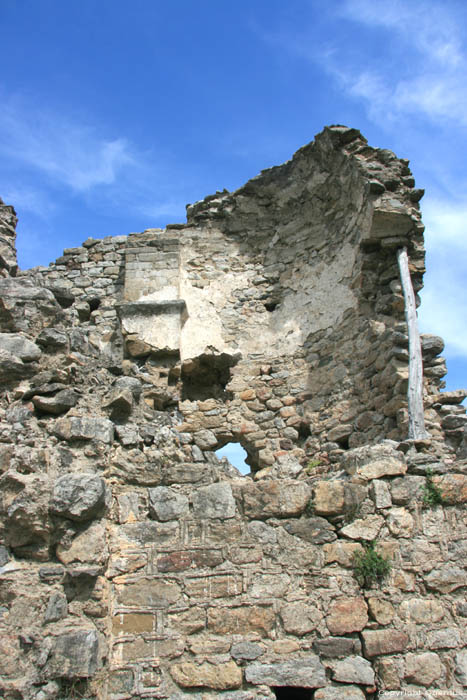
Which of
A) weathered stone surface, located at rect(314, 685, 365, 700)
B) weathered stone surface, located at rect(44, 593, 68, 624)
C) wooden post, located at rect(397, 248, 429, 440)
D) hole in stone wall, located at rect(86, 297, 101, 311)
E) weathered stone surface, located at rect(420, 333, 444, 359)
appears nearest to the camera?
weathered stone surface, located at rect(44, 593, 68, 624)

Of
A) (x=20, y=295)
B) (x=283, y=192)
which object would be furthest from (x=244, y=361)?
(x=20, y=295)

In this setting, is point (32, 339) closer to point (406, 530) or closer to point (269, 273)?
point (406, 530)

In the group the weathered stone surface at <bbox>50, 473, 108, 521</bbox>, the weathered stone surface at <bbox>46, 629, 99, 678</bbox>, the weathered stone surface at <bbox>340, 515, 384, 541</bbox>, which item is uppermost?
the weathered stone surface at <bbox>50, 473, 108, 521</bbox>

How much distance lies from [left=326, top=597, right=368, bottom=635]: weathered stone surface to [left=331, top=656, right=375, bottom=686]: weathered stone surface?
6.3 inches

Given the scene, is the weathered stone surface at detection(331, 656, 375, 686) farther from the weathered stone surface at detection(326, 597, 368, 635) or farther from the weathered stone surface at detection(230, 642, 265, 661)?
the weathered stone surface at detection(230, 642, 265, 661)

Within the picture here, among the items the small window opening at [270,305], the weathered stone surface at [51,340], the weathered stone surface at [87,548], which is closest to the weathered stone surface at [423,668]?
the weathered stone surface at [87,548]

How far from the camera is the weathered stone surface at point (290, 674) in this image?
3443mm

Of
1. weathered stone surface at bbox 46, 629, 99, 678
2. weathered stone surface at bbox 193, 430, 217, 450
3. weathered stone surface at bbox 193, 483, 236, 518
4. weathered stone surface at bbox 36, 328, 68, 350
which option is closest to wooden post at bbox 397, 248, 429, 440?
weathered stone surface at bbox 193, 483, 236, 518

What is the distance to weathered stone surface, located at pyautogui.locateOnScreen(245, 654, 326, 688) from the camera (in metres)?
3.44

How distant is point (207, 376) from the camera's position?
→ 7.99m

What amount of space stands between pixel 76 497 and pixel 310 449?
3.88 m

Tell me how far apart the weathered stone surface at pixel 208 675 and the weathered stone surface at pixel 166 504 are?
0.88m

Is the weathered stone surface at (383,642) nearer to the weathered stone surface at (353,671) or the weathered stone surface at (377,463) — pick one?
the weathered stone surface at (353,671)

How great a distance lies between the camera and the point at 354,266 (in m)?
7.31
